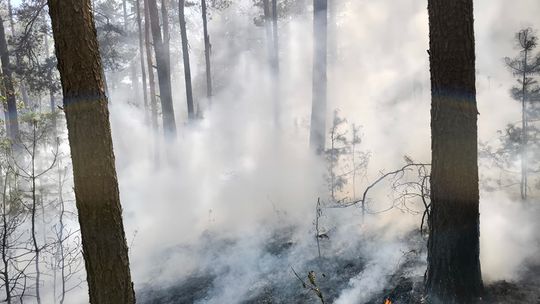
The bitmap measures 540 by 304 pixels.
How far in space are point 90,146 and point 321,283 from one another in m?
4.69

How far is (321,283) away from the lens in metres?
6.89

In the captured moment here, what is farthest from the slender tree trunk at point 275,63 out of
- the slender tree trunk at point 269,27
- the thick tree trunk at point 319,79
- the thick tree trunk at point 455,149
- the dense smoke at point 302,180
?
the thick tree trunk at point 455,149

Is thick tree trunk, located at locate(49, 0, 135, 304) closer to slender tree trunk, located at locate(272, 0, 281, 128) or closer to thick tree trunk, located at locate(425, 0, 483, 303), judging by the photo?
thick tree trunk, located at locate(425, 0, 483, 303)

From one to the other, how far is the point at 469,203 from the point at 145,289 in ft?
20.3

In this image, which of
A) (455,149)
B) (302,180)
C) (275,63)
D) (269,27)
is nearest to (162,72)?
(302,180)

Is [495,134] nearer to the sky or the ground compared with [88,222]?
nearer to the sky

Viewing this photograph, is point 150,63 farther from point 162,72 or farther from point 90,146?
point 90,146

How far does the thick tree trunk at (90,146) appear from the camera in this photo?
3.44 meters

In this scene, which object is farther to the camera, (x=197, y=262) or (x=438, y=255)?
(x=197, y=262)

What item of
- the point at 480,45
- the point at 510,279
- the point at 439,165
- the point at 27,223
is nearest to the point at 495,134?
the point at 480,45

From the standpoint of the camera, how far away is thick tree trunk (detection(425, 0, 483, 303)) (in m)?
4.45

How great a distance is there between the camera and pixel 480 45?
1267 cm

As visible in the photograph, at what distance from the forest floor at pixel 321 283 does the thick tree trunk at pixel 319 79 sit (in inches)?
187

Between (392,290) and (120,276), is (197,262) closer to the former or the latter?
(392,290)
